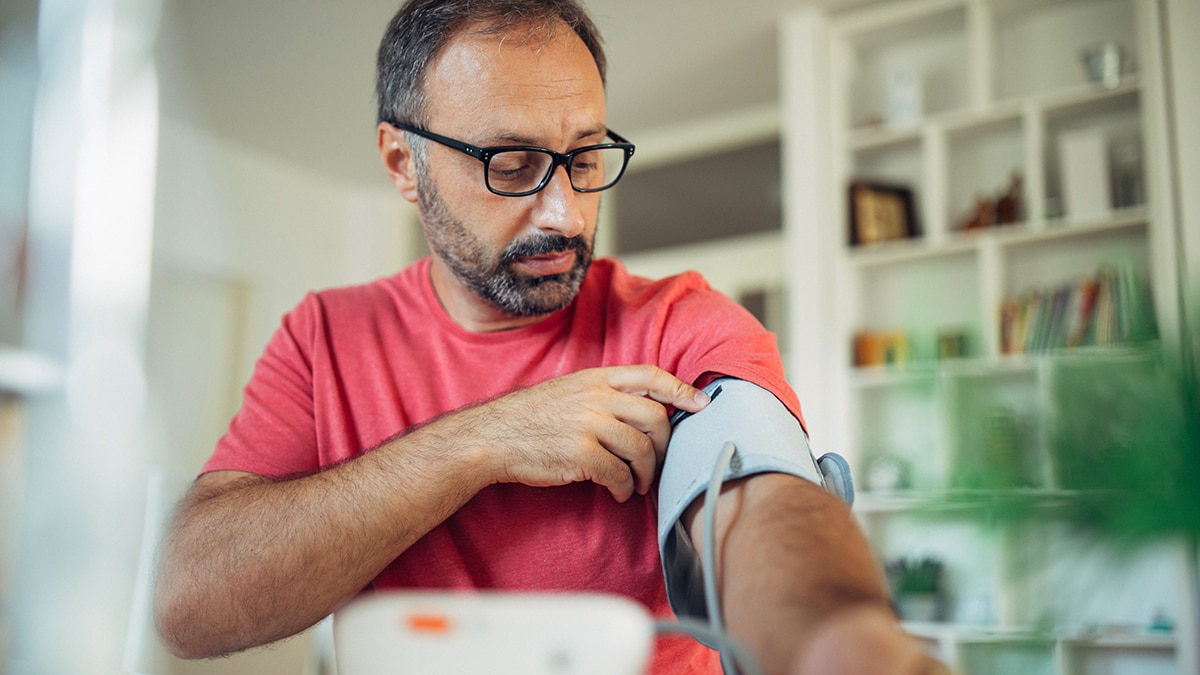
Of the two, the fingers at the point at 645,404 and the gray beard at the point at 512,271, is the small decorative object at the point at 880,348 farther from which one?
the fingers at the point at 645,404

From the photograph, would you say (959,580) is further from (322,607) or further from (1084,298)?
(1084,298)

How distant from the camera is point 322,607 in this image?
32.3 inches

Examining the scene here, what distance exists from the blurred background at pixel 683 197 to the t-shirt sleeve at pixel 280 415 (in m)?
0.88

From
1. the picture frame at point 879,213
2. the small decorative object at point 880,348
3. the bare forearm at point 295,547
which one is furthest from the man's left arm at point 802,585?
the picture frame at point 879,213

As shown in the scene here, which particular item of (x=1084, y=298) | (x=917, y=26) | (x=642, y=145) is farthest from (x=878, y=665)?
(x=642, y=145)

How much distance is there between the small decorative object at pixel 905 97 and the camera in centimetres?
358

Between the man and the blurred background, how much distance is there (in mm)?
939

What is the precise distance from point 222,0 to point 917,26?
2.74 metres

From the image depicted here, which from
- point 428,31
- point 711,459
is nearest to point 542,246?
point 428,31

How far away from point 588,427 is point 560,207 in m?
0.28

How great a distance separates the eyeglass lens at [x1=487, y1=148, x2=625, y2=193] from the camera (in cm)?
94

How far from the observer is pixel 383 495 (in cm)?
79

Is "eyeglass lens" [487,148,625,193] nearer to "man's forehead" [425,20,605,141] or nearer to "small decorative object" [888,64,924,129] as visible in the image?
"man's forehead" [425,20,605,141]

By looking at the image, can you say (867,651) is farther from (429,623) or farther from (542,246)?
(542,246)
